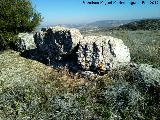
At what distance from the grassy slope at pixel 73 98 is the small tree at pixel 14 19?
38.5ft

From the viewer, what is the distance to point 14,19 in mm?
36406

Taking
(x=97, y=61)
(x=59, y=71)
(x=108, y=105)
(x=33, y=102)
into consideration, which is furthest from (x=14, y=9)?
(x=108, y=105)

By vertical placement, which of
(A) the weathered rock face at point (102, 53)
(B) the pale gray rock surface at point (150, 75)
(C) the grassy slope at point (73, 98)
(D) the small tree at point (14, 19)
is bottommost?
(C) the grassy slope at point (73, 98)

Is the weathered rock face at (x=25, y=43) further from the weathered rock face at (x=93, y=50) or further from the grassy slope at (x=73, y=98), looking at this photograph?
the grassy slope at (x=73, y=98)

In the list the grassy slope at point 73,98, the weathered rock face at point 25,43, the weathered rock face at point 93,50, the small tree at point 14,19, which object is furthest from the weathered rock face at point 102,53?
the small tree at point 14,19

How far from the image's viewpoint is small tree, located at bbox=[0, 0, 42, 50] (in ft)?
117

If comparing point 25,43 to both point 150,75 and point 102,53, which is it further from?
point 150,75

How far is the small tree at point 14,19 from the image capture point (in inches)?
1401

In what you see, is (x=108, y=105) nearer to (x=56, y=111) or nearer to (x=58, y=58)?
(x=56, y=111)

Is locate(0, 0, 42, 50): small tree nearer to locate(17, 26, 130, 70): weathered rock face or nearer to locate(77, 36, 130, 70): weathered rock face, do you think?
locate(17, 26, 130, 70): weathered rock face

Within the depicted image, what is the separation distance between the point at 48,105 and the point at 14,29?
65.7ft

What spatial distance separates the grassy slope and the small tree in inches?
463

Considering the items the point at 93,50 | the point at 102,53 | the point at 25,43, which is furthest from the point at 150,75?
the point at 25,43

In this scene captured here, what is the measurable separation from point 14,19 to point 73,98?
19.5 meters
